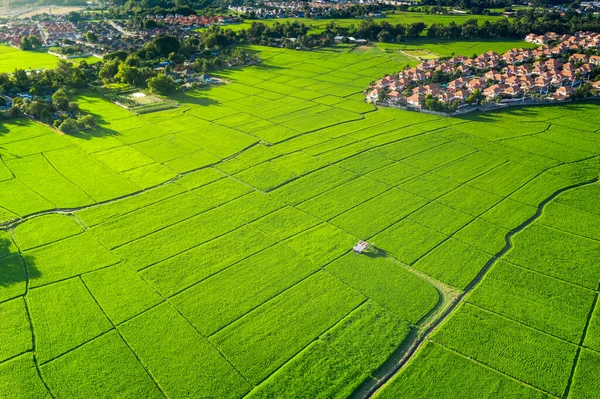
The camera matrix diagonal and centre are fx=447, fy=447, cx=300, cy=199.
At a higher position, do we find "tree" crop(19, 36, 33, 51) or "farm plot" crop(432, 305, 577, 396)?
"tree" crop(19, 36, 33, 51)

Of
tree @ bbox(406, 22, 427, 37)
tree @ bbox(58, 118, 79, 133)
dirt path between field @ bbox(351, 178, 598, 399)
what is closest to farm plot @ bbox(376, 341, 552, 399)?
dirt path between field @ bbox(351, 178, 598, 399)

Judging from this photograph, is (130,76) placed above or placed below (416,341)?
above

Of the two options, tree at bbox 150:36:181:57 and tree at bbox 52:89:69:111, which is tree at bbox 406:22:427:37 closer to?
tree at bbox 150:36:181:57

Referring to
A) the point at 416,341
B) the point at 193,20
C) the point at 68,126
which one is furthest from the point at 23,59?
the point at 416,341

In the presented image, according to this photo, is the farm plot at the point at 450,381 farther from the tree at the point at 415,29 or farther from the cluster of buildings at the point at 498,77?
the tree at the point at 415,29

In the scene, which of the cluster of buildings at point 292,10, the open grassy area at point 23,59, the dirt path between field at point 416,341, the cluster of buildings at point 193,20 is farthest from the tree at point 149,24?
the dirt path between field at point 416,341

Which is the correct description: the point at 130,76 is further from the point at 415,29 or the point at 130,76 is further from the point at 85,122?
the point at 415,29
